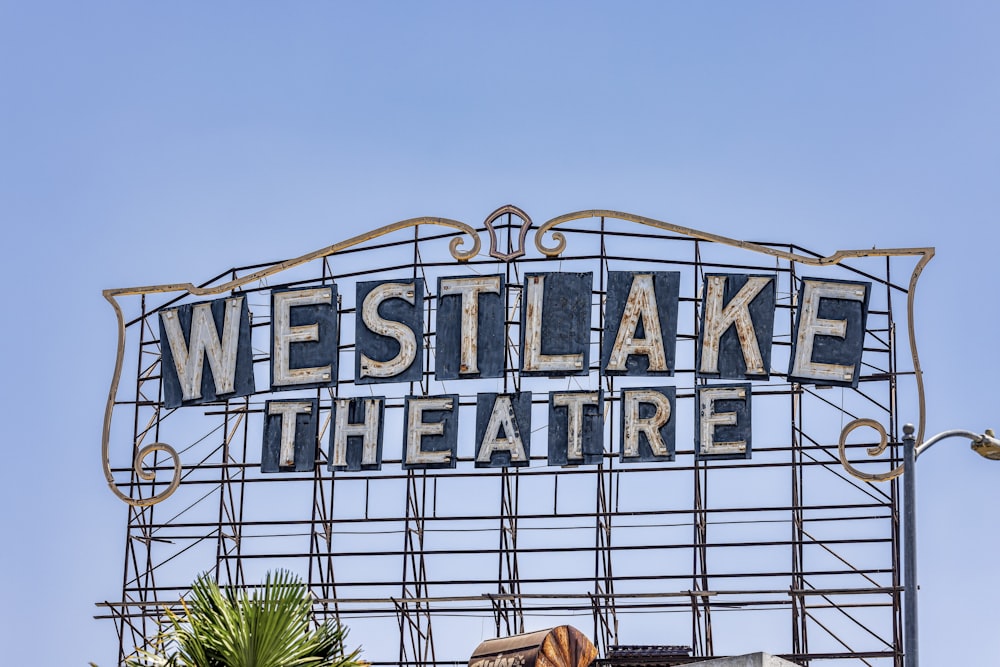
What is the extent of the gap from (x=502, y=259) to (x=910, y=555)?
1329 cm

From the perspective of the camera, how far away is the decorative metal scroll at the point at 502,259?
27.0m

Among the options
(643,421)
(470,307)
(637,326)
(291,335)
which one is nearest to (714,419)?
(643,421)

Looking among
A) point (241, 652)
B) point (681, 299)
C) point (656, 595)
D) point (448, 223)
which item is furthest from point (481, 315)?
point (241, 652)

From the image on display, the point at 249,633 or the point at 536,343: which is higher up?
the point at 536,343

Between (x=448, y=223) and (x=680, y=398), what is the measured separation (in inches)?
207

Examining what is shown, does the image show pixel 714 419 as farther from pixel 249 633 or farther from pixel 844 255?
pixel 249 633

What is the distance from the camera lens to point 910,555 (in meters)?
16.5

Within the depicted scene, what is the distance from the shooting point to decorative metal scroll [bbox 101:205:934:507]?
2695 cm

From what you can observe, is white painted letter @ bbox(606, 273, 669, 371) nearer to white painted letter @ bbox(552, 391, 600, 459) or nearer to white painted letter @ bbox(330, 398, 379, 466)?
white painted letter @ bbox(552, 391, 600, 459)

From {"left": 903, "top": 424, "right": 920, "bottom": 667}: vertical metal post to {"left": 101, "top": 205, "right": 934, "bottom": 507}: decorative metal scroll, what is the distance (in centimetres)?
935

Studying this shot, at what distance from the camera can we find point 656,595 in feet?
88.5

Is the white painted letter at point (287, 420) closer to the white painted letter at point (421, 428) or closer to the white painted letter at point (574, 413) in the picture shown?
the white painted letter at point (421, 428)

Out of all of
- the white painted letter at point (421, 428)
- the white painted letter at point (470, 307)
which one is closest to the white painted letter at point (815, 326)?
the white painted letter at point (470, 307)

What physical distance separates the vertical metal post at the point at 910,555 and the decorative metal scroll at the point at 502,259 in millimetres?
9351
